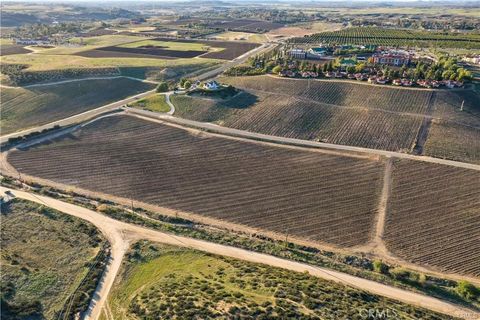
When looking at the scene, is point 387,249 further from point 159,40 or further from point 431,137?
point 159,40

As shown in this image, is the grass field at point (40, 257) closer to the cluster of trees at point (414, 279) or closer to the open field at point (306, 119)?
the cluster of trees at point (414, 279)

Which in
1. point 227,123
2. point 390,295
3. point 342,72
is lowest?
point 390,295

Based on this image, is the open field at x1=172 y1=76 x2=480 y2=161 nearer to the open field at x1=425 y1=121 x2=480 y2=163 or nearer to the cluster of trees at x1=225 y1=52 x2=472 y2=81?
the open field at x1=425 y1=121 x2=480 y2=163

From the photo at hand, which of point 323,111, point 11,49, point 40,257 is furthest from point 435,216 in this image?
point 11,49

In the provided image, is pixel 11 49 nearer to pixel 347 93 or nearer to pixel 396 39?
pixel 347 93

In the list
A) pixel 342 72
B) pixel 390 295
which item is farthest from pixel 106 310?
pixel 342 72
